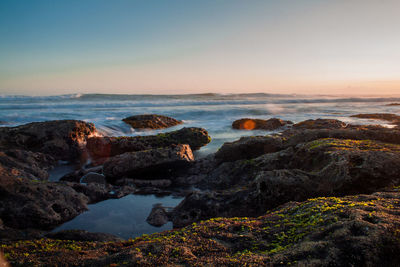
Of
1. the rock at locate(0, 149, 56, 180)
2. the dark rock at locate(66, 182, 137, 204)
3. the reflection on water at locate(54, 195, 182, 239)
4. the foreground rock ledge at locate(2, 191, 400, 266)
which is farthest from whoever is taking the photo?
the rock at locate(0, 149, 56, 180)

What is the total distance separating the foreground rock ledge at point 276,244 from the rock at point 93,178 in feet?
15.1

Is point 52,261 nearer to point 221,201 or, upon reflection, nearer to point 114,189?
point 221,201

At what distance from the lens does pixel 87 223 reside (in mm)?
5941

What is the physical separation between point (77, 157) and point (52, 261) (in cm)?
970

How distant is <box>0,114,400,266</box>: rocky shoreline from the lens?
284cm

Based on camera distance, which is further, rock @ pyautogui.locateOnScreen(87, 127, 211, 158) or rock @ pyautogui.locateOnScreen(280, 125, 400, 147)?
rock @ pyautogui.locateOnScreen(87, 127, 211, 158)

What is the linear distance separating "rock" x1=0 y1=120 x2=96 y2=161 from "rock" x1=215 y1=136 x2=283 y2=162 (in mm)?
7051

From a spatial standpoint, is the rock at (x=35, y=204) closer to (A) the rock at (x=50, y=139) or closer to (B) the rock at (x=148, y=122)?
(A) the rock at (x=50, y=139)

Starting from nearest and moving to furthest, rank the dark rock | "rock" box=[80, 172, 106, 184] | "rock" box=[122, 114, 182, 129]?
the dark rock
"rock" box=[80, 172, 106, 184]
"rock" box=[122, 114, 182, 129]

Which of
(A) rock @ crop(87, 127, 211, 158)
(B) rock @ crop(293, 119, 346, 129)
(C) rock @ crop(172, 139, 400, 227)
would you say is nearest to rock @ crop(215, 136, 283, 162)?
(C) rock @ crop(172, 139, 400, 227)

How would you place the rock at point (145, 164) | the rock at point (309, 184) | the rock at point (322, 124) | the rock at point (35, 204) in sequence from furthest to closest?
the rock at point (322, 124) < the rock at point (145, 164) < the rock at point (35, 204) < the rock at point (309, 184)

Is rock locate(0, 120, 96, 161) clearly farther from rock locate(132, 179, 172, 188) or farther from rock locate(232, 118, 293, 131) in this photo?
rock locate(232, 118, 293, 131)

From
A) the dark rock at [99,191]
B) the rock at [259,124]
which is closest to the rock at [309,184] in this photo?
the dark rock at [99,191]

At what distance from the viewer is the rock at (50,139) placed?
11.3 meters
